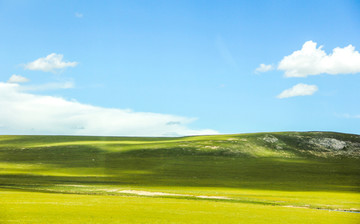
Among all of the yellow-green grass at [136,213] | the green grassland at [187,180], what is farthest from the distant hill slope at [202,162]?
the yellow-green grass at [136,213]

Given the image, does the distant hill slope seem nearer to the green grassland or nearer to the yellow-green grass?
the green grassland

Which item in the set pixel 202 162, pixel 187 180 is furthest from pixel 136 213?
pixel 202 162

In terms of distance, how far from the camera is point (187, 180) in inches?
3342

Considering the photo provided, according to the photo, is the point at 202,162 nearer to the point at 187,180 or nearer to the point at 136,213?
the point at 187,180

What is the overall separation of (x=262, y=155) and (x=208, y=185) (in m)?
62.6

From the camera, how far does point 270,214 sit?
38.5 meters

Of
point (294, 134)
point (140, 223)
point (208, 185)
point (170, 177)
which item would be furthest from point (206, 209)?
point (294, 134)

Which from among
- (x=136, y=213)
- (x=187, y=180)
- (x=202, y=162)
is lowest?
(x=187, y=180)

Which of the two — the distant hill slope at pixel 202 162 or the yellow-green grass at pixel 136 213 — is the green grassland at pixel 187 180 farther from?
the distant hill slope at pixel 202 162

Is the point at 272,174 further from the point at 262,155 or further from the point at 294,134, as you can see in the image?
the point at 294,134

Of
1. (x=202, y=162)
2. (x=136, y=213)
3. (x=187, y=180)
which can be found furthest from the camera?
(x=202, y=162)

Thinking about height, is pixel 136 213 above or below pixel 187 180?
above

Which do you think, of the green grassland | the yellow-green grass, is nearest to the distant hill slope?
the green grassland

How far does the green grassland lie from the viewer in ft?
121
